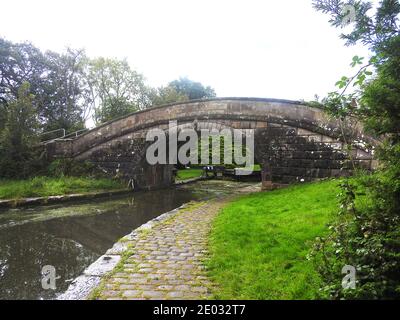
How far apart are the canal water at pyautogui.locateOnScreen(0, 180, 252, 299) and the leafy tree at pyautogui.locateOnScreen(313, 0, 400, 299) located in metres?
3.25

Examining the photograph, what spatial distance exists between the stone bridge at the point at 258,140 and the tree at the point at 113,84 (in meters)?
12.6

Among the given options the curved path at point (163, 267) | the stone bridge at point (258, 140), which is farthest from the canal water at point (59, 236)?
the stone bridge at point (258, 140)

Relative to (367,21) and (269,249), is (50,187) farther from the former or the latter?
(367,21)

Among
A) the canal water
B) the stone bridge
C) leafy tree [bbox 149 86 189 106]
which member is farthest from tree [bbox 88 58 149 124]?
the canal water

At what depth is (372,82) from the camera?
276cm

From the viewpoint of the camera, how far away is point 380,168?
2973 millimetres

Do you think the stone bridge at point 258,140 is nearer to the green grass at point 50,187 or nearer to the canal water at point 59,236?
the green grass at point 50,187

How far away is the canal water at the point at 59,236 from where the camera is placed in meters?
4.19

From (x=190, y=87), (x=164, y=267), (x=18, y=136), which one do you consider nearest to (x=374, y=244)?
(x=164, y=267)

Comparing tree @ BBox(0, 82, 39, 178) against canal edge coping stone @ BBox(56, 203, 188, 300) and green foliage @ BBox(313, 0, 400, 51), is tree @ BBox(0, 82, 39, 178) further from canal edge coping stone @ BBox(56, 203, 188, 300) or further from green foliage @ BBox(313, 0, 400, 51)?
green foliage @ BBox(313, 0, 400, 51)

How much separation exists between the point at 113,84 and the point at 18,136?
17.0m

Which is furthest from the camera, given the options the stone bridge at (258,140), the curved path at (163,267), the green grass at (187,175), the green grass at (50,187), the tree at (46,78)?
the tree at (46,78)

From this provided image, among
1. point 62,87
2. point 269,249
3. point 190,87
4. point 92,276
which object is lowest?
point 92,276

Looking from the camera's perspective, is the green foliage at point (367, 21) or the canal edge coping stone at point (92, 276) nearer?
the green foliage at point (367, 21)
